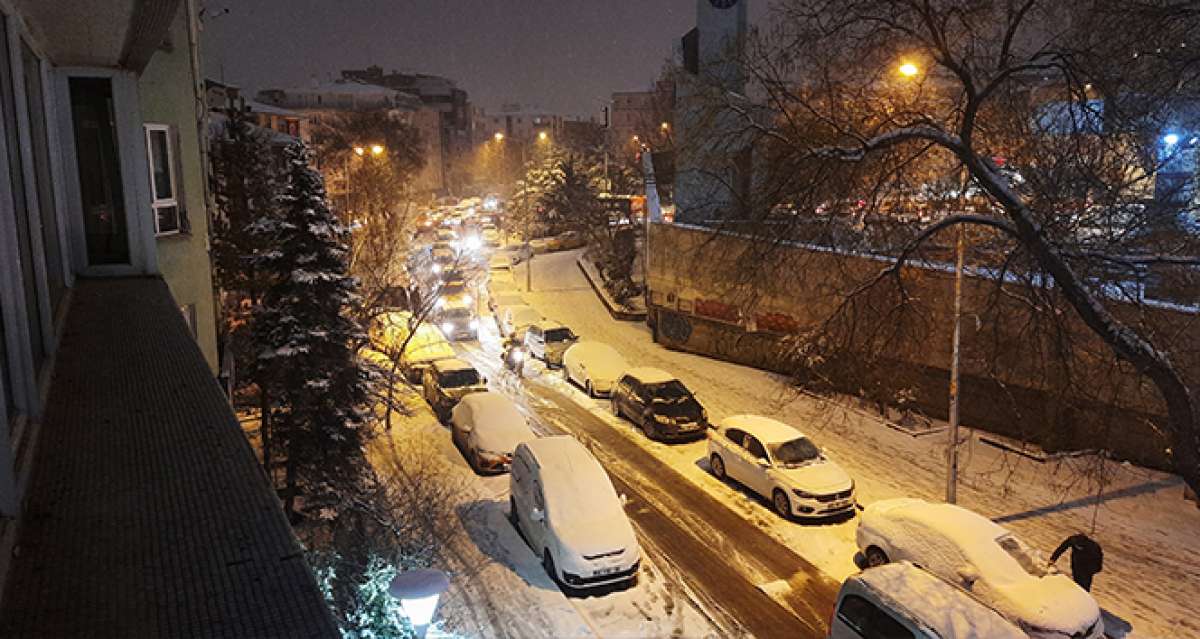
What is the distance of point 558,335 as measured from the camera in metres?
28.5

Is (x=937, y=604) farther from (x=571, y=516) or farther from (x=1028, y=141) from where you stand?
(x=1028, y=141)

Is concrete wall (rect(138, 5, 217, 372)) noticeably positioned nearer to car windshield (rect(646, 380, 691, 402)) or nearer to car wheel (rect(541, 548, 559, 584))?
car wheel (rect(541, 548, 559, 584))

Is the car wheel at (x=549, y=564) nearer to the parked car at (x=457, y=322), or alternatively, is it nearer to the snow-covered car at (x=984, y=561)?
the snow-covered car at (x=984, y=561)

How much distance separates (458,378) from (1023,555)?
50.6 ft

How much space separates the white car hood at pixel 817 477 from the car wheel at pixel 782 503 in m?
0.32

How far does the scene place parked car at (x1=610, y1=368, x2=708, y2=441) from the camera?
20047mm

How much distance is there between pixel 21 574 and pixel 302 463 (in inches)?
491

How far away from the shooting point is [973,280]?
1905cm

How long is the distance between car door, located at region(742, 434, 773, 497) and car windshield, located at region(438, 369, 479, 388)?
30.0 ft

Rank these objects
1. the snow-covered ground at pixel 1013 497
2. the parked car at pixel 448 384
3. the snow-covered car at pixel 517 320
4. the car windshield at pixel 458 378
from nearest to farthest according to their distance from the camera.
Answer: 1. the snow-covered ground at pixel 1013 497
2. the parked car at pixel 448 384
3. the car windshield at pixel 458 378
4. the snow-covered car at pixel 517 320

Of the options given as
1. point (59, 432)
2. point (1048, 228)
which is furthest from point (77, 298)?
point (1048, 228)

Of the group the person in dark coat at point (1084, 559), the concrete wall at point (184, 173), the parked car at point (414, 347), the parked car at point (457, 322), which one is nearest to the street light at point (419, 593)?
the concrete wall at point (184, 173)

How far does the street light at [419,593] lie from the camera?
240 inches

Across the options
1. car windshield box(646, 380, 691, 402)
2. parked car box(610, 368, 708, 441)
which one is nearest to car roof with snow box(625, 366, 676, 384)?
parked car box(610, 368, 708, 441)
